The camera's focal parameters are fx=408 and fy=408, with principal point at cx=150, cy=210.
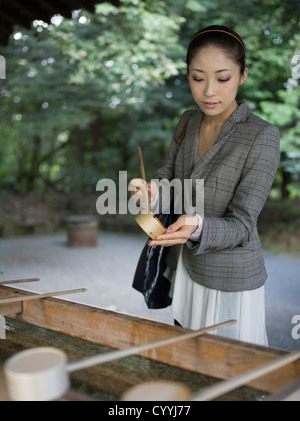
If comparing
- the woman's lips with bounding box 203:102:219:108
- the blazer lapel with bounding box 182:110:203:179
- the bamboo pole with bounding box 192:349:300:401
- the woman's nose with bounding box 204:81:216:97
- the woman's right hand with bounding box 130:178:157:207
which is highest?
the woman's nose with bounding box 204:81:216:97

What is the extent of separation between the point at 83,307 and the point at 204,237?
0.43 metres

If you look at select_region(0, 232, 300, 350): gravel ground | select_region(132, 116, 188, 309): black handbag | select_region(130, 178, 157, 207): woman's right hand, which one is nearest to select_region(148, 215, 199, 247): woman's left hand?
select_region(130, 178, 157, 207): woman's right hand

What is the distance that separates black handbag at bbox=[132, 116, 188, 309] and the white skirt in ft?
Answer: 0.37

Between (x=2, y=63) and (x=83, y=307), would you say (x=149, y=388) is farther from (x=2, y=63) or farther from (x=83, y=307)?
(x=2, y=63)

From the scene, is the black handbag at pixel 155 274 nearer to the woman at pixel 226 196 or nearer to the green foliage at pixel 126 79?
the woman at pixel 226 196

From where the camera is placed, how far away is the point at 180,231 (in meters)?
1.19

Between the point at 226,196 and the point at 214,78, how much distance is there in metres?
0.38

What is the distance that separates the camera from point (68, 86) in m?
9.62

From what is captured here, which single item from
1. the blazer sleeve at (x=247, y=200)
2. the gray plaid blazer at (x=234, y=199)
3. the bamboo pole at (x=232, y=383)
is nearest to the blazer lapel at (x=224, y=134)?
the gray plaid blazer at (x=234, y=199)

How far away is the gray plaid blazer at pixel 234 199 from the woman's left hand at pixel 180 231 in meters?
0.04

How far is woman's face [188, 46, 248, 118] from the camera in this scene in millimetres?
1295

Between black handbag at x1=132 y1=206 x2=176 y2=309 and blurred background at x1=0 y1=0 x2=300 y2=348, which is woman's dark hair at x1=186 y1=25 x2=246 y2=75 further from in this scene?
blurred background at x1=0 y1=0 x2=300 y2=348

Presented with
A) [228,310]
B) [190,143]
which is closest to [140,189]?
[190,143]

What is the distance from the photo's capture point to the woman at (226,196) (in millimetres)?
1255
